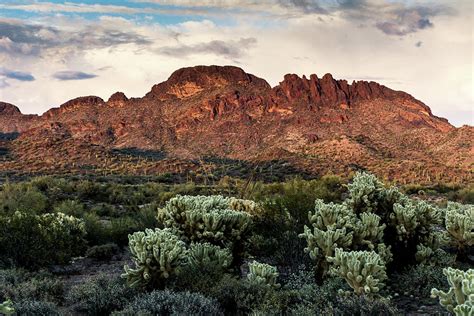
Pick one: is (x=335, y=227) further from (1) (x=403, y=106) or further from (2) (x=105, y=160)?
(1) (x=403, y=106)

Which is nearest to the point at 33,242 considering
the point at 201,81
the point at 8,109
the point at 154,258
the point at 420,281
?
the point at 154,258

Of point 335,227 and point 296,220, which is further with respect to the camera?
point 296,220

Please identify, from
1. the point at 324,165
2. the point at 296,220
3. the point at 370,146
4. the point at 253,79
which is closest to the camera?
the point at 296,220

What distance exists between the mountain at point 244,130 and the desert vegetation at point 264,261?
1552 inches

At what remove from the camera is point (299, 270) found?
28.6 feet

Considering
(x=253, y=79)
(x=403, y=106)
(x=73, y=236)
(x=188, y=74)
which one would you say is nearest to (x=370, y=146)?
(x=403, y=106)

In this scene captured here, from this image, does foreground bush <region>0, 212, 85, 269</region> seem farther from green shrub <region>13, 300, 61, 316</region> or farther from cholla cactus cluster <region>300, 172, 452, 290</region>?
cholla cactus cluster <region>300, 172, 452, 290</region>

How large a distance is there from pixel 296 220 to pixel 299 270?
1.68m

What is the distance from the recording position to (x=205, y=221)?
29.3 ft

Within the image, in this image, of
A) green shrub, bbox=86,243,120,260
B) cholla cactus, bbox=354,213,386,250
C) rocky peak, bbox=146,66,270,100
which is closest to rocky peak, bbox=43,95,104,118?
rocky peak, bbox=146,66,270,100

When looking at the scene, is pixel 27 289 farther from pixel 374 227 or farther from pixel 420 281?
pixel 420 281

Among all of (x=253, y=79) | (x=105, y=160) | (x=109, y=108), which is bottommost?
(x=105, y=160)

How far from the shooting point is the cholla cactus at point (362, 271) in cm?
668

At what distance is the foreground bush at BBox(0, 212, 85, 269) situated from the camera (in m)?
10.1
